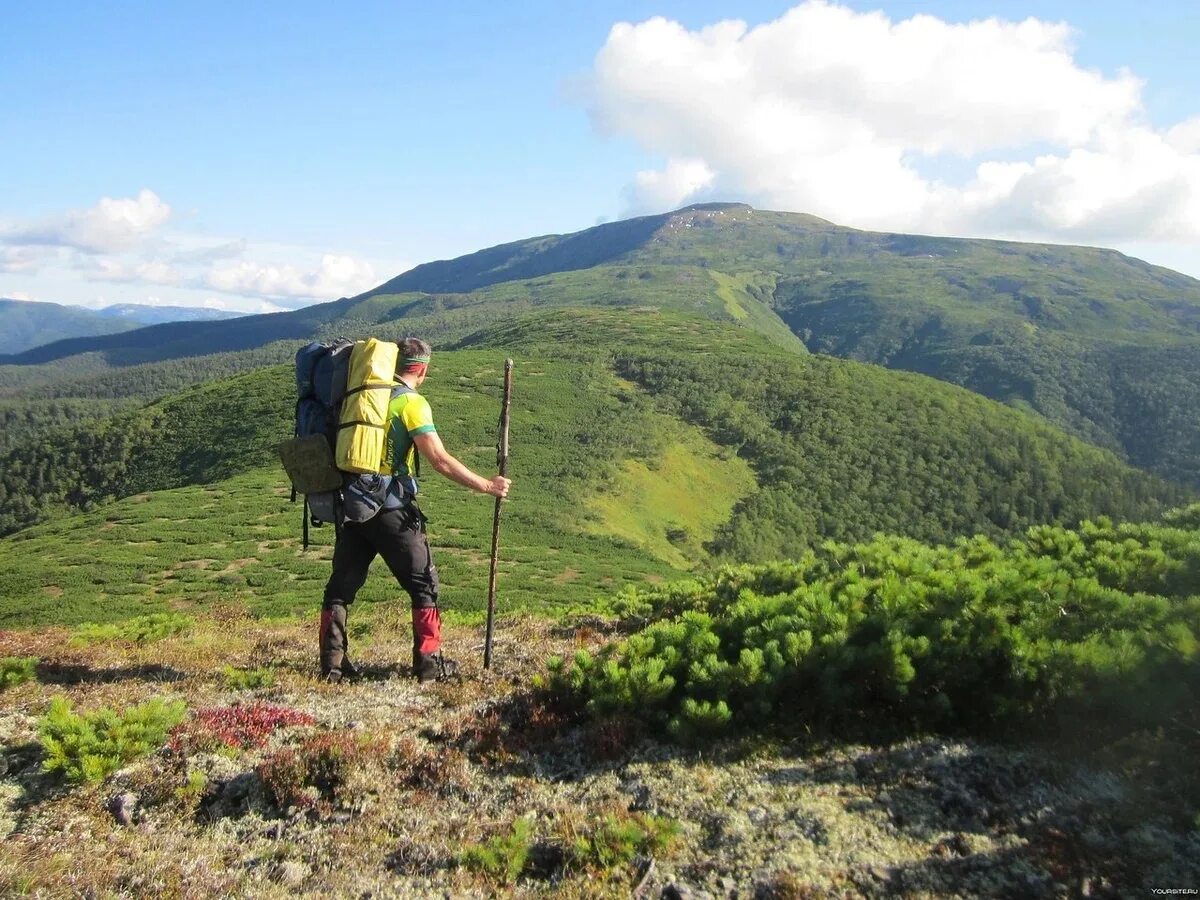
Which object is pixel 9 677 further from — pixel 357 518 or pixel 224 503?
pixel 224 503

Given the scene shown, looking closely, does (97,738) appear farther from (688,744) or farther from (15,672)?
(688,744)

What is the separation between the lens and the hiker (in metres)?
7.16

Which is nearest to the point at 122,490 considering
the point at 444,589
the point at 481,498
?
the point at 481,498

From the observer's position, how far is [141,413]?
126125 millimetres

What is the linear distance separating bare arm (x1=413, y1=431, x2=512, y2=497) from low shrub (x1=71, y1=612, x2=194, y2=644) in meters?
5.91

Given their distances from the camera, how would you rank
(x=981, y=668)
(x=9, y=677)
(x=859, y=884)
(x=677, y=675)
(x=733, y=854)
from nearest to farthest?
(x=859, y=884), (x=733, y=854), (x=981, y=668), (x=677, y=675), (x=9, y=677)

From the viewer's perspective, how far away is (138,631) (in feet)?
34.9

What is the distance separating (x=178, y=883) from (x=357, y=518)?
3.33 metres

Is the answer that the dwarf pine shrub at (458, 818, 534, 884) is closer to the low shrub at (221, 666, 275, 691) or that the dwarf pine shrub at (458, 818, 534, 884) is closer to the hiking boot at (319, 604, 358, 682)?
the hiking boot at (319, 604, 358, 682)

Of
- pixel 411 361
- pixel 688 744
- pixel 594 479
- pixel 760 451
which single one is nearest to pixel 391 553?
pixel 411 361

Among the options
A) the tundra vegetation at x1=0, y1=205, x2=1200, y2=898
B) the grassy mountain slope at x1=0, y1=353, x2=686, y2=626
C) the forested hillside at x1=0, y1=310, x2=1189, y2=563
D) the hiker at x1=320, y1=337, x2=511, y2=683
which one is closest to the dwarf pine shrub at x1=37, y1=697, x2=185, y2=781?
the tundra vegetation at x1=0, y1=205, x2=1200, y2=898

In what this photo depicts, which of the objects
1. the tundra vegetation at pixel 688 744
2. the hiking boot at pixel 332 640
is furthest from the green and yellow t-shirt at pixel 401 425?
the tundra vegetation at pixel 688 744

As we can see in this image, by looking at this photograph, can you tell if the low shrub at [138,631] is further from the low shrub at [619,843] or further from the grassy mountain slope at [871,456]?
the grassy mountain slope at [871,456]

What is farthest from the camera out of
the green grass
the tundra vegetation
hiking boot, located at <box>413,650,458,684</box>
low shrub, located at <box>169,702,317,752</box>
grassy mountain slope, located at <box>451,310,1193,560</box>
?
grassy mountain slope, located at <box>451,310,1193,560</box>
